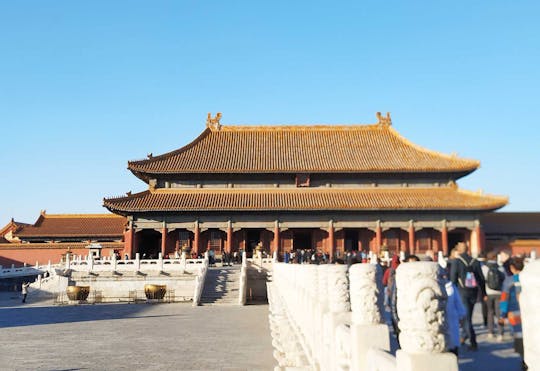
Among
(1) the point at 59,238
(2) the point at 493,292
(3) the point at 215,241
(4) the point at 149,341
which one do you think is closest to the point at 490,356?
(2) the point at 493,292

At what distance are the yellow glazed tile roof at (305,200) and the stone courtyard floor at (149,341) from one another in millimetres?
12525

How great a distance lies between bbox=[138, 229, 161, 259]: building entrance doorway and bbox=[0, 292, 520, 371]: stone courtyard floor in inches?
552

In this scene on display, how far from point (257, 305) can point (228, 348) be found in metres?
11.4

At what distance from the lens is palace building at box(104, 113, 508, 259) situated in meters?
35.2

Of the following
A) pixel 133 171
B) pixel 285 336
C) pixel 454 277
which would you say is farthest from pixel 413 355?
pixel 133 171

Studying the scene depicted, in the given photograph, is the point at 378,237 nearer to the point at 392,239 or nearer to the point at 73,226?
the point at 392,239

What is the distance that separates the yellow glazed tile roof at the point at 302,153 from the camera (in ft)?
123

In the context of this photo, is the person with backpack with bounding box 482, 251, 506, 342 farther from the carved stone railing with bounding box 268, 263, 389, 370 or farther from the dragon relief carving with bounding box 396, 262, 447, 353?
the dragon relief carving with bounding box 396, 262, 447, 353

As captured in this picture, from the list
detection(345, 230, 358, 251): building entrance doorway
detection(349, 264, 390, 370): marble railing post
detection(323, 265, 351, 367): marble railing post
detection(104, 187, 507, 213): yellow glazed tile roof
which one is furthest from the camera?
detection(345, 230, 358, 251): building entrance doorway

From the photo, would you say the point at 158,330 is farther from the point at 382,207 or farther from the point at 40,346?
the point at 382,207

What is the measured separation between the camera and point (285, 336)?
10.4 m

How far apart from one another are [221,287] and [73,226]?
2353 cm

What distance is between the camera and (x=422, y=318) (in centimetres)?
294

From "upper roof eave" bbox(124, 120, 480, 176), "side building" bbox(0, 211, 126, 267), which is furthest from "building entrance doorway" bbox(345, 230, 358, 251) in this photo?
"side building" bbox(0, 211, 126, 267)
